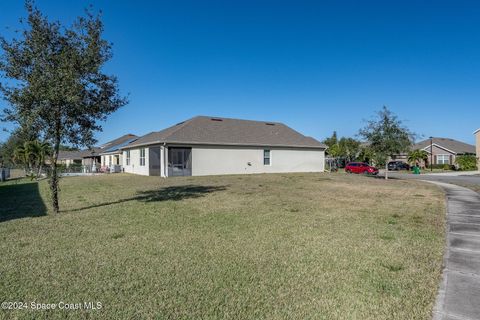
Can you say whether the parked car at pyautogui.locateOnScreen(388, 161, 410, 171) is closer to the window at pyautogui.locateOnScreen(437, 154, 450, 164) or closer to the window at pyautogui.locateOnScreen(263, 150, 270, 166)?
the window at pyautogui.locateOnScreen(437, 154, 450, 164)

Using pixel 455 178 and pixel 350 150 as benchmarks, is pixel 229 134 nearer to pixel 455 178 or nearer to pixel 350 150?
pixel 455 178

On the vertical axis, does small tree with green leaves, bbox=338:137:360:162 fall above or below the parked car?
above

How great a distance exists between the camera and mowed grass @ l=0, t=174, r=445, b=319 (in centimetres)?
342

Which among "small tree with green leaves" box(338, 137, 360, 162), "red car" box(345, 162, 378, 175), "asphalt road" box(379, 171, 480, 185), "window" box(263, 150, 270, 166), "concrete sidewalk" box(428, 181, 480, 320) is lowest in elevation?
"concrete sidewalk" box(428, 181, 480, 320)

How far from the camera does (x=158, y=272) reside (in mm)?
4387

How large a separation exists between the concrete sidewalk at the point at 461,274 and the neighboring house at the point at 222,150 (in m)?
20.9

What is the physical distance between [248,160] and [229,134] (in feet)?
10.9

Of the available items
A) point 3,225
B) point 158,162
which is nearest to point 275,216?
point 3,225

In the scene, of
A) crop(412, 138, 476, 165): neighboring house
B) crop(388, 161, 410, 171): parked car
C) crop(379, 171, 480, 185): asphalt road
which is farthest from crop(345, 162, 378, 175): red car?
crop(412, 138, 476, 165): neighboring house

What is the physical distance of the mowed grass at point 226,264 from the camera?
3.42 meters

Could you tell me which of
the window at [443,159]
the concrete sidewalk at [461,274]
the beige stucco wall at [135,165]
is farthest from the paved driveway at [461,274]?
the window at [443,159]

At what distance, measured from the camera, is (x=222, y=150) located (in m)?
27.7

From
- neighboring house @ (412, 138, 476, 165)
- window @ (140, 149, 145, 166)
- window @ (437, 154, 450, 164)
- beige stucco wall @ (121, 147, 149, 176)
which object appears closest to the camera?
beige stucco wall @ (121, 147, 149, 176)

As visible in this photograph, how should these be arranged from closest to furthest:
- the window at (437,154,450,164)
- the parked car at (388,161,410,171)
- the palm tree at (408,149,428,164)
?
the parked car at (388,161,410,171) < the palm tree at (408,149,428,164) < the window at (437,154,450,164)
